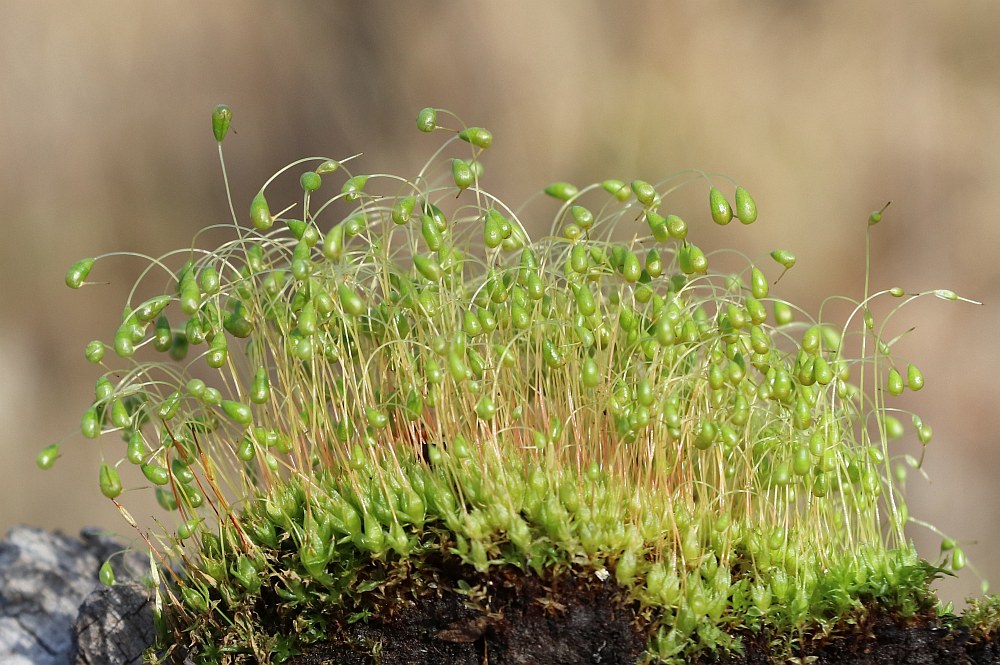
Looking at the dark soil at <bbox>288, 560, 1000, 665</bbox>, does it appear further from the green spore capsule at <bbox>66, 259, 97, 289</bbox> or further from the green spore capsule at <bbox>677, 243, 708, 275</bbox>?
the green spore capsule at <bbox>66, 259, 97, 289</bbox>

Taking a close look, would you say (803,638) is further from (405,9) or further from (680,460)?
(405,9)

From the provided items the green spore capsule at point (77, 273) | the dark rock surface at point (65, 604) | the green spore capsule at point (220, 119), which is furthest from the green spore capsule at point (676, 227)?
the dark rock surface at point (65, 604)

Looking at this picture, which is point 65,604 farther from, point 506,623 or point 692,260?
point 692,260

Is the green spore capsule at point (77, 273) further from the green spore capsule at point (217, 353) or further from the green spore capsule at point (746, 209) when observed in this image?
the green spore capsule at point (746, 209)

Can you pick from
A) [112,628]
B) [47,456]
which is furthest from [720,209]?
[112,628]

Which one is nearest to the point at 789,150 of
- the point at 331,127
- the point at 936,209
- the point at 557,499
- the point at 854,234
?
the point at 854,234

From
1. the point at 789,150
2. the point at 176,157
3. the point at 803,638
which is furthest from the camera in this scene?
the point at 176,157
